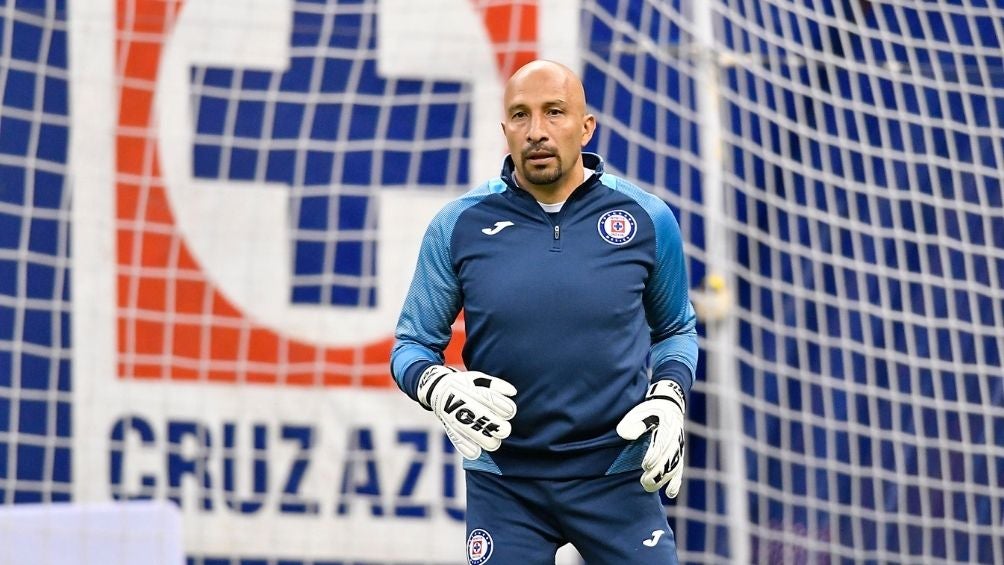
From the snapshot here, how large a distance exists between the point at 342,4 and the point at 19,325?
152 centimetres

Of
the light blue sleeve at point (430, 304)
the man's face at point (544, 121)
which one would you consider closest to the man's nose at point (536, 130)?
the man's face at point (544, 121)

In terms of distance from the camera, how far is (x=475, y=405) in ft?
9.34

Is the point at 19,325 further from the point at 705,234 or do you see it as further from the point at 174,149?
the point at 705,234

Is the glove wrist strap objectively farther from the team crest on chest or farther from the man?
the team crest on chest

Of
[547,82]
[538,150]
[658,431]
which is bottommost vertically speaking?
[658,431]

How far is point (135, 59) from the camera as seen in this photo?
529 centimetres

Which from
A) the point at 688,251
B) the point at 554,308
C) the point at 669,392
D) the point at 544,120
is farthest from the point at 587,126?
the point at 688,251

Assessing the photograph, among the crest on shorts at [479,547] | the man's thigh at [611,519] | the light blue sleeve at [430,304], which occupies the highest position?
the light blue sleeve at [430,304]

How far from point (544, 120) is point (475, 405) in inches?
21.1

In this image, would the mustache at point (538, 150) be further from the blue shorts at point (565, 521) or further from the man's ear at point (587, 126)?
the blue shorts at point (565, 521)

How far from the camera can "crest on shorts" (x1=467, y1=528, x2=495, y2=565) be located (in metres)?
3.00

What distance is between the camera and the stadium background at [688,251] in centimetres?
523

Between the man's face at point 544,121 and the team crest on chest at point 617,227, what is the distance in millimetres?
131

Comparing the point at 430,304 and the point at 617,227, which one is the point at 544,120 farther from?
the point at 430,304
